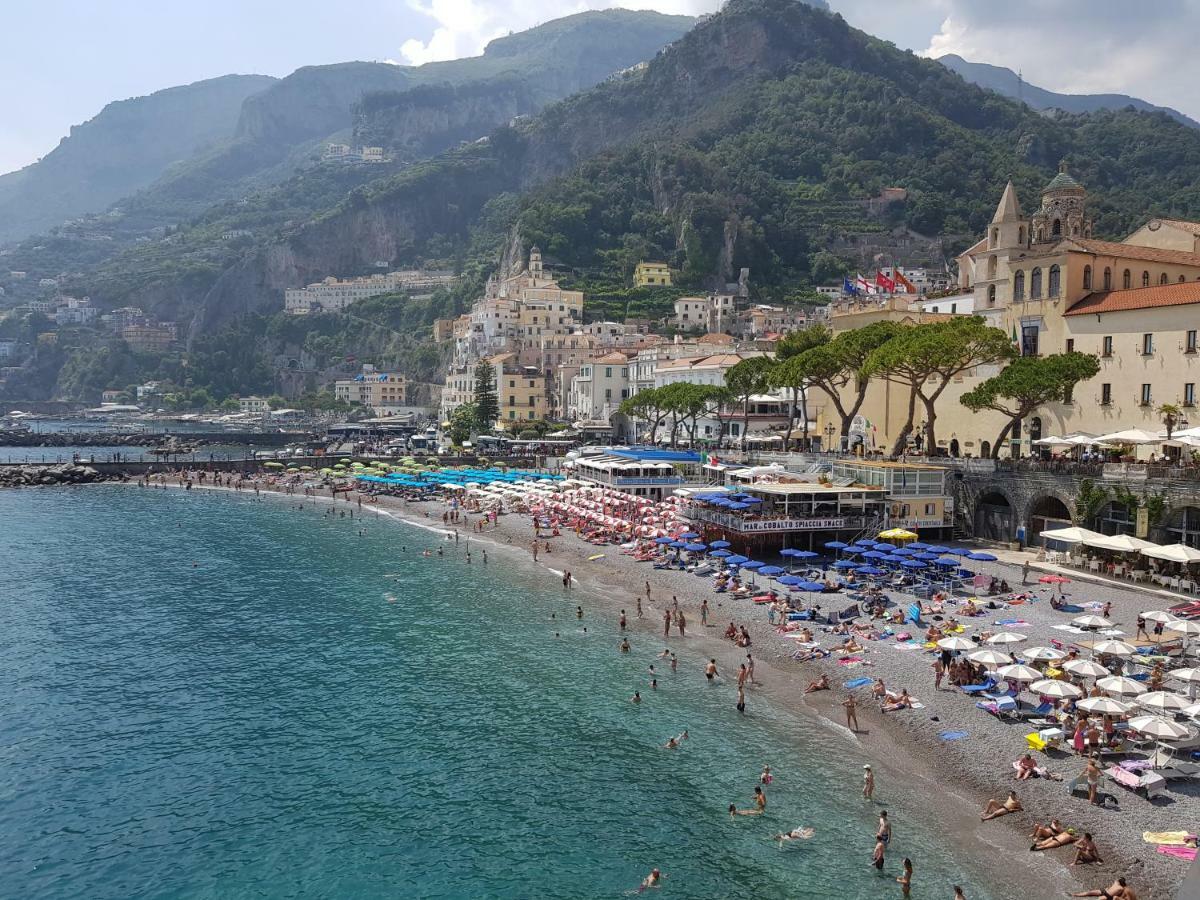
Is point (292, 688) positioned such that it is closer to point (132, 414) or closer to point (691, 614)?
A: point (691, 614)

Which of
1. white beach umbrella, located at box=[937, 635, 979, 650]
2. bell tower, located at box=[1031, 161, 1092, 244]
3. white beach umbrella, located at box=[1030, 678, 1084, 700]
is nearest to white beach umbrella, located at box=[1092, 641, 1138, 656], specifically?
white beach umbrella, located at box=[1030, 678, 1084, 700]

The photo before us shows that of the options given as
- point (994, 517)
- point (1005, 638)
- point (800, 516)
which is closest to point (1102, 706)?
point (1005, 638)

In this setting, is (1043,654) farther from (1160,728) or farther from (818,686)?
(818,686)

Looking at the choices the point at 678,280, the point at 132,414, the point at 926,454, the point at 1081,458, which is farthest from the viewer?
the point at 132,414

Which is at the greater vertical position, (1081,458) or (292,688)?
(1081,458)

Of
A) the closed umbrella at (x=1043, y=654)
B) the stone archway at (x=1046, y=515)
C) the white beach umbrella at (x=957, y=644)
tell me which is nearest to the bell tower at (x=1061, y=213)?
the stone archway at (x=1046, y=515)

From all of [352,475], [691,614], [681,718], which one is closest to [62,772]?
[681,718]
